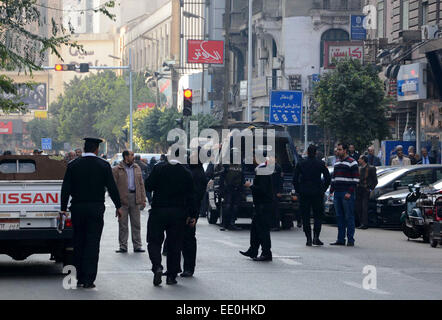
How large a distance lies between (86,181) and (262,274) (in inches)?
117

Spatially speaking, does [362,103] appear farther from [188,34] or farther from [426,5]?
[188,34]

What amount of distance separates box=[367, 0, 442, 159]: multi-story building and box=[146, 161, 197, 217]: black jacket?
2533 cm

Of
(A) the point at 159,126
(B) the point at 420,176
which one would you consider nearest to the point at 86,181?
(B) the point at 420,176

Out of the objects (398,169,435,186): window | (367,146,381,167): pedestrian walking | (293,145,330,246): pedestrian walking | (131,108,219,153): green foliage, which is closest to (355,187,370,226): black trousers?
(398,169,435,186): window

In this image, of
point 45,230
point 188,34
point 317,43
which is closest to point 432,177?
point 45,230

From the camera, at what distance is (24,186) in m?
14.1

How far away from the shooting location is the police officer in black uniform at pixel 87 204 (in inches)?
504

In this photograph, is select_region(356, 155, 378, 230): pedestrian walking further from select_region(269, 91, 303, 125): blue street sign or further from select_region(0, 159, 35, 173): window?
select_region(269, 91, 303, 125): blue street sign

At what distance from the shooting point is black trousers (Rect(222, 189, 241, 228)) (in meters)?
23.8

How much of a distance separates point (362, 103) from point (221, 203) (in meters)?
16.0

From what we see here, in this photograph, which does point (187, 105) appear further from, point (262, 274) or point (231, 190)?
point (262, 274)

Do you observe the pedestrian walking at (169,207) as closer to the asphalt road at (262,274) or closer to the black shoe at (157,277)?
the black shoe at (157,277)

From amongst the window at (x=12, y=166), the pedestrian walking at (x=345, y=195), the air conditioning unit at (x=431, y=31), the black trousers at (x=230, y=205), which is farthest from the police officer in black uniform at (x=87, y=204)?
the air conditioning unit at (x=431, y=31)

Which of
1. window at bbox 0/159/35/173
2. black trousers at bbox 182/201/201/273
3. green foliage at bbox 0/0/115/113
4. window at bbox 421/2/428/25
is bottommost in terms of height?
black trousers at bbox 182/201/201/273
